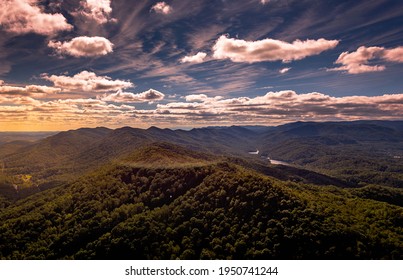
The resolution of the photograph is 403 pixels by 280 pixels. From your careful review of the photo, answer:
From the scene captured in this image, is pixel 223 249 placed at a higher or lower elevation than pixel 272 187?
lower

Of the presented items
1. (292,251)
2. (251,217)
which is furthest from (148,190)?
(292,251)

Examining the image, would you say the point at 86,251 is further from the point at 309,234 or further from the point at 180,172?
the point at 309,234

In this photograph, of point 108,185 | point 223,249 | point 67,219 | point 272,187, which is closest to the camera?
point 223,249

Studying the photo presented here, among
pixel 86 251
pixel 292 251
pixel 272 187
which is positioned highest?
pixel 272 187

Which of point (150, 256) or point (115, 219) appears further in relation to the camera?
point (115, 219)

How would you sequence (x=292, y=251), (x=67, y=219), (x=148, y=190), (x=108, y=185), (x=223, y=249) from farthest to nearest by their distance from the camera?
(x=108, y=185)
(x=148, y=190)
(x=67, y=219)
(x=223, y=249)
(x=292, y=251)
